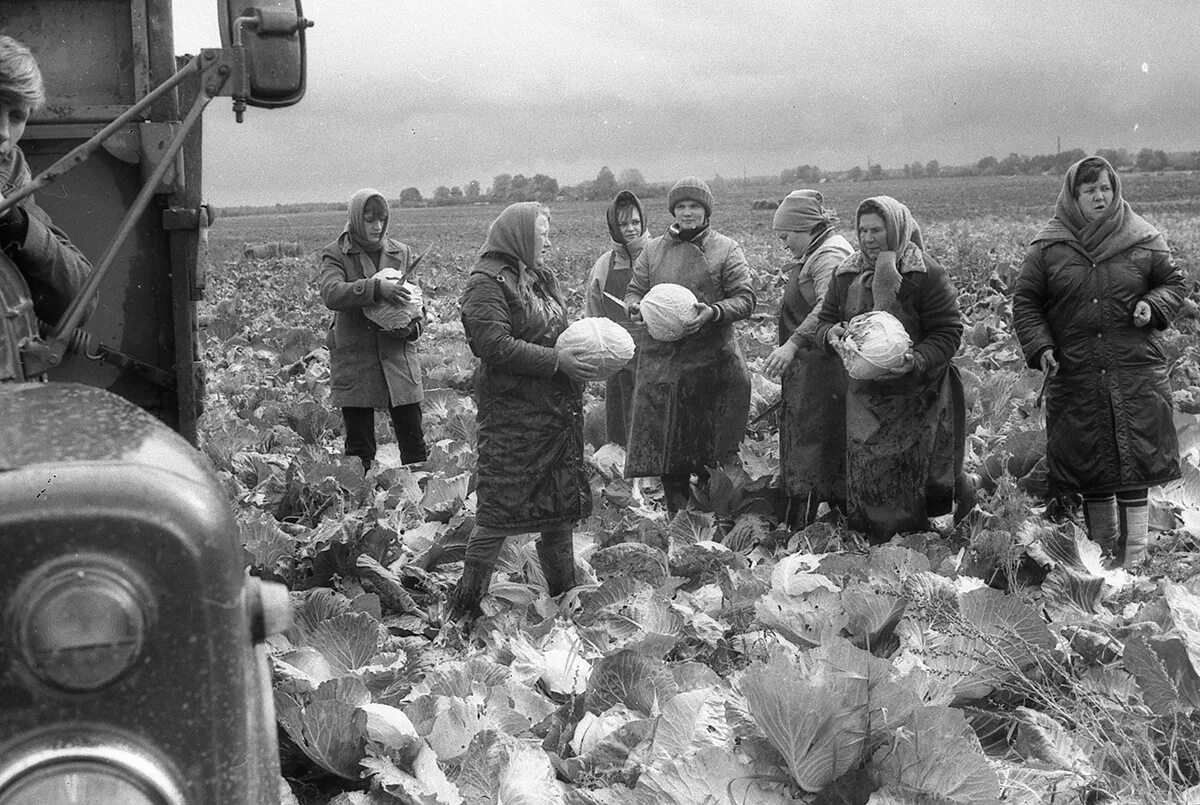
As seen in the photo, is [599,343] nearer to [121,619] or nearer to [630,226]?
[630,226]

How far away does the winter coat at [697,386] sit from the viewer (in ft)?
19.0

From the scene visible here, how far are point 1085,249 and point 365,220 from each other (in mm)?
3421

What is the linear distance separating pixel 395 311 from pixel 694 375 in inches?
61.2

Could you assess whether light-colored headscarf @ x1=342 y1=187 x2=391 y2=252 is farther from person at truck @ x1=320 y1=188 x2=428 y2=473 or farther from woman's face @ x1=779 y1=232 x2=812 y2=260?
woman's face @ x1=779 y1=232 x2=812 y2=260

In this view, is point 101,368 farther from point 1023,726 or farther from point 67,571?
point 1023,726

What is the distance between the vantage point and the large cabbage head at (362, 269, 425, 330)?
5.93 m

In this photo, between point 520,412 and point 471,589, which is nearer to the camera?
point 520,412

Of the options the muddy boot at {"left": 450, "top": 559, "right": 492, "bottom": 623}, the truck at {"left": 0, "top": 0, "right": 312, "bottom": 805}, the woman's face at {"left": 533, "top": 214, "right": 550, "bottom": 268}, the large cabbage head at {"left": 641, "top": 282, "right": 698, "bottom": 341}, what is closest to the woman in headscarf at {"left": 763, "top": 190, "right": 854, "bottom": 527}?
the large cabbage head at {"left": 641, "top": 282, "right": 698, "bottom": 341}

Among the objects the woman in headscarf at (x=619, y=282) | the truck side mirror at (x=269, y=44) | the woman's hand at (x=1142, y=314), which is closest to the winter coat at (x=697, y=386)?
the woman in headscarf at (x=619, y=282)

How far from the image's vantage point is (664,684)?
9.53ft

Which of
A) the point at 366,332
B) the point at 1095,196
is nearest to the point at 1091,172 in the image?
the point at 1095,196

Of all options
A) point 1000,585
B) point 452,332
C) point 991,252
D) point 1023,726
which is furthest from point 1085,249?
point 991,252

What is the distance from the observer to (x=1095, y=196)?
4719 millimetres

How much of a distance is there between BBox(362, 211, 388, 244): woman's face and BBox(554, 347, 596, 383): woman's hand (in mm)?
2136
